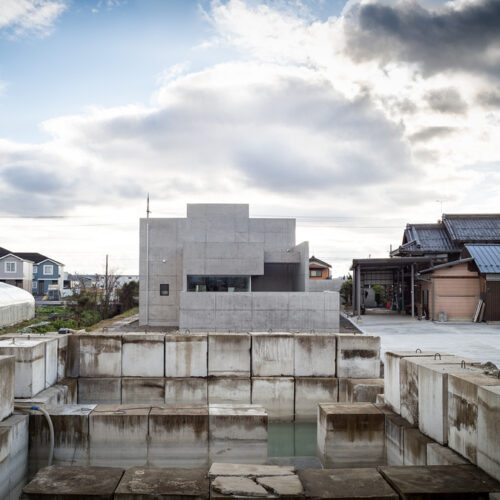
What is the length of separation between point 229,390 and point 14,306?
24.0 m

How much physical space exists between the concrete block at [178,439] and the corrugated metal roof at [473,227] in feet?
115

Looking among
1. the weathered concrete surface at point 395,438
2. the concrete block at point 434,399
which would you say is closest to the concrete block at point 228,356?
the weathered concrete surface at point 395,438

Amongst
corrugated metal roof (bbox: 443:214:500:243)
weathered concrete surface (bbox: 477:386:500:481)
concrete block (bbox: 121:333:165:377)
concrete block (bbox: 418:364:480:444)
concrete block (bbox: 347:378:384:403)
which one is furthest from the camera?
corrugated metal roof (bbox: 443:214:500:243)

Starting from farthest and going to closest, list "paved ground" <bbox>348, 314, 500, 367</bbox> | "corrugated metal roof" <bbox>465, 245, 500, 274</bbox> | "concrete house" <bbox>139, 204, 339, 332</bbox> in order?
"corrugated metal roof" <bbox>465, 245, 500, 274</bbox> < "concrete house" <bbox>139, 204, 339, 332</bbox> < "paved ground" <bbox>348, 314, 500, 367</bbox>

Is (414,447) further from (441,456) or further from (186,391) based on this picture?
(186,391)

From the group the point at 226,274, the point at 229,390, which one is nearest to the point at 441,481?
the point at 229,390

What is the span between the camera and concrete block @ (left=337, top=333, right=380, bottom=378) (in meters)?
13.7

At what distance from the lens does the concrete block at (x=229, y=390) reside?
13414 millimetres

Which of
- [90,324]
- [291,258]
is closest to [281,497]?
[291,258]

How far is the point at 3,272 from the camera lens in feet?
199

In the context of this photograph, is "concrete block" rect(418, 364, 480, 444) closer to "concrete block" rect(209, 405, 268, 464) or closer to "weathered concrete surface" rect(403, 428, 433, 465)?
"weathered concrete surface" rect(403, 428, 433, 465)

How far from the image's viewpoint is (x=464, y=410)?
7137mm

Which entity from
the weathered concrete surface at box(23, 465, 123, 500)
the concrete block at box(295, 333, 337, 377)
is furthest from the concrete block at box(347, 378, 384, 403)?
the weathered concrete surface at box(23, 465, 123, 500)

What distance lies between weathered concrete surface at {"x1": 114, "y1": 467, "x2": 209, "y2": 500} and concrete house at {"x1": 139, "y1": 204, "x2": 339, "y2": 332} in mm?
17571
